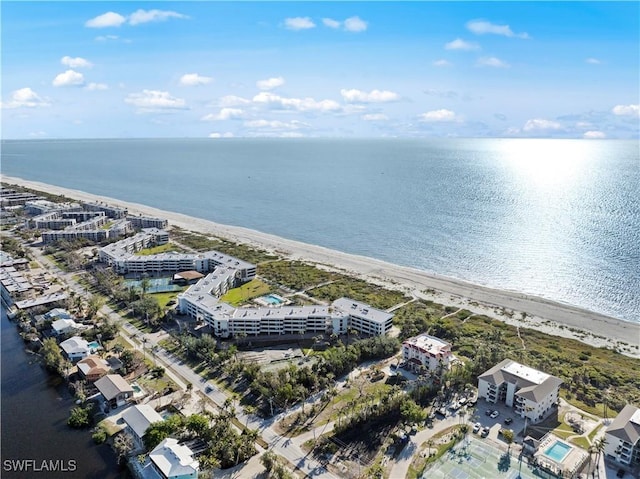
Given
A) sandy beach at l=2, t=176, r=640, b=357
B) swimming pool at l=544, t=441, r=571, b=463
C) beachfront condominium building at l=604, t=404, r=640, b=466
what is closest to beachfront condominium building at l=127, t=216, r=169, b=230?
sandy beach at l=2, t=176, r=640, b=357

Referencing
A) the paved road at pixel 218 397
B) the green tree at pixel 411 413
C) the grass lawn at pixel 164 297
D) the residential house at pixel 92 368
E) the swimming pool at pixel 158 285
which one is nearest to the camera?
the paved road at pixel 218 397

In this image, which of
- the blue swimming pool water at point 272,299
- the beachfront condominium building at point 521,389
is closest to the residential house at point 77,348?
the blue swimming pool water at point 272,299

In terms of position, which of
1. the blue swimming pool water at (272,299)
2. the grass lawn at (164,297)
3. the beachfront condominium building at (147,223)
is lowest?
the grass lawn at (164,297)

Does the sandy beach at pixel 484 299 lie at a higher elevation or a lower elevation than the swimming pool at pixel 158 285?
lower

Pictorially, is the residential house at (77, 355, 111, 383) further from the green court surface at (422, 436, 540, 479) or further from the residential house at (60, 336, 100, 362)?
the green court surface at (422, 436, 540, 479)

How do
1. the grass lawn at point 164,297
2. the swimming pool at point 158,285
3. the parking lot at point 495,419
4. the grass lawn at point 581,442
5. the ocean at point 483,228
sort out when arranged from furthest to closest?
the ocean at point 483,228
the swimming pool at point 158,285
the grass lawn at point 164,297
the parking lot at point 495,419
the grass lawn at point 581,442

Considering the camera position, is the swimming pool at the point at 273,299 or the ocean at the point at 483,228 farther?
the ocean at the point at 483,228

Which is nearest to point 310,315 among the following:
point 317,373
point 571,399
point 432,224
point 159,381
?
point 317,373

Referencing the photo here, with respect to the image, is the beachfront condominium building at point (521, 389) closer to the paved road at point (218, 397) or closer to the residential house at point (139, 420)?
the paved road at point (218, 397)
